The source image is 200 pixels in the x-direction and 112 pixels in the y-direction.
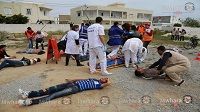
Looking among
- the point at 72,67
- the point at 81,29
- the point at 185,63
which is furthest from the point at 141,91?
the point at 81,29

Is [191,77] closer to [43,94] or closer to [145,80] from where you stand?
[145,80]

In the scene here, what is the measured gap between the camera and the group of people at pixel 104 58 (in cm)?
643

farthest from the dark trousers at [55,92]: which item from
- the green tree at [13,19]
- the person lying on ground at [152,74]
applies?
the green tree at [13,19]

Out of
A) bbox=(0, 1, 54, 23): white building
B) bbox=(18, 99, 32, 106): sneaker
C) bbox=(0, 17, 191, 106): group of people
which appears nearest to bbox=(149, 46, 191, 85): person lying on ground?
bbox=(0, 17, 191, 106): group of people

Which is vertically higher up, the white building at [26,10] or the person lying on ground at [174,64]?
the white building at [26,10]

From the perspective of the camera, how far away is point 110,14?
65.6 metres

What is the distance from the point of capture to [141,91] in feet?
22.8

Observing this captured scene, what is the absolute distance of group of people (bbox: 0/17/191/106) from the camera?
21.1ft

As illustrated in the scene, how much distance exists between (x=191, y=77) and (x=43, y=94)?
14.9 ft

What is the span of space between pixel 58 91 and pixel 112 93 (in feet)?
4.11

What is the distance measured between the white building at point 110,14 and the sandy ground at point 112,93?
51.9 meters

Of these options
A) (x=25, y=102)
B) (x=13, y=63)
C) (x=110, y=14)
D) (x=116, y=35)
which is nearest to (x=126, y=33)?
(x=116, y=35)

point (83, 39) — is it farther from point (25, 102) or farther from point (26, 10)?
point (26, 10)

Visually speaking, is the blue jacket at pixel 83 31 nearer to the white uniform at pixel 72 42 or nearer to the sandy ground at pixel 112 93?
the white uniform at pixel 72 42
